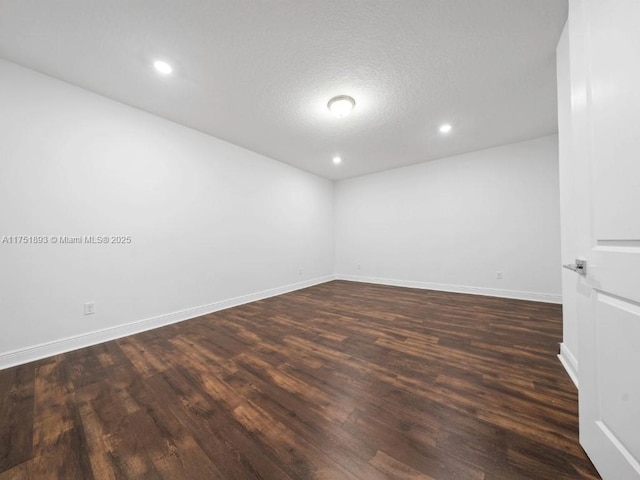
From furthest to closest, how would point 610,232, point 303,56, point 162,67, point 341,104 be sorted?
point 341,104 → point 162,67 → point 303,56 → point 610,232

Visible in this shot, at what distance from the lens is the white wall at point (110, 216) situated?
1.97 meters

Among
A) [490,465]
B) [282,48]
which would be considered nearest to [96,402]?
[490,465]

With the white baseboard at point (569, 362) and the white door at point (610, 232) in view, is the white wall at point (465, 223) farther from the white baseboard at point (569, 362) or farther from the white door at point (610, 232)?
the white door at point (610, 232)

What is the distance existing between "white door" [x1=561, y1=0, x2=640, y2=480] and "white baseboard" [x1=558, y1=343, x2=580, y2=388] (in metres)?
0.75

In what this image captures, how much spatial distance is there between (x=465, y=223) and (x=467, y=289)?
1.24 meters

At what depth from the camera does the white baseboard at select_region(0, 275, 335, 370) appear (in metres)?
1.95

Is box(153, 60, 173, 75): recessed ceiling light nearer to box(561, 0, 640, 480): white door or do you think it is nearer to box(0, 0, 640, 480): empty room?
box(0, 0, 640, 480): empty room

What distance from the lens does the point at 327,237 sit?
5648mm

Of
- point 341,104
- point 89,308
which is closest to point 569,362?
point 341,104

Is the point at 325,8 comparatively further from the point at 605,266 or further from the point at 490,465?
the point at 490,465

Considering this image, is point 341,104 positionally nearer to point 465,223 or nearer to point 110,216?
point 110,216

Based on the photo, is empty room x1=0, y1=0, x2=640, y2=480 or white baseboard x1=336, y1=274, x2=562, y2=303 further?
white baseboard x1=336, y1=274, x2=562, y2=303

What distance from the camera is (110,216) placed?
245cm

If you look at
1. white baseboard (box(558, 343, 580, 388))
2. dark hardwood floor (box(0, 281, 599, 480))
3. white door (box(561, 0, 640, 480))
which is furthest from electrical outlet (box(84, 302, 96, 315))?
white baseboard (box(558, 343, 580, 388))
